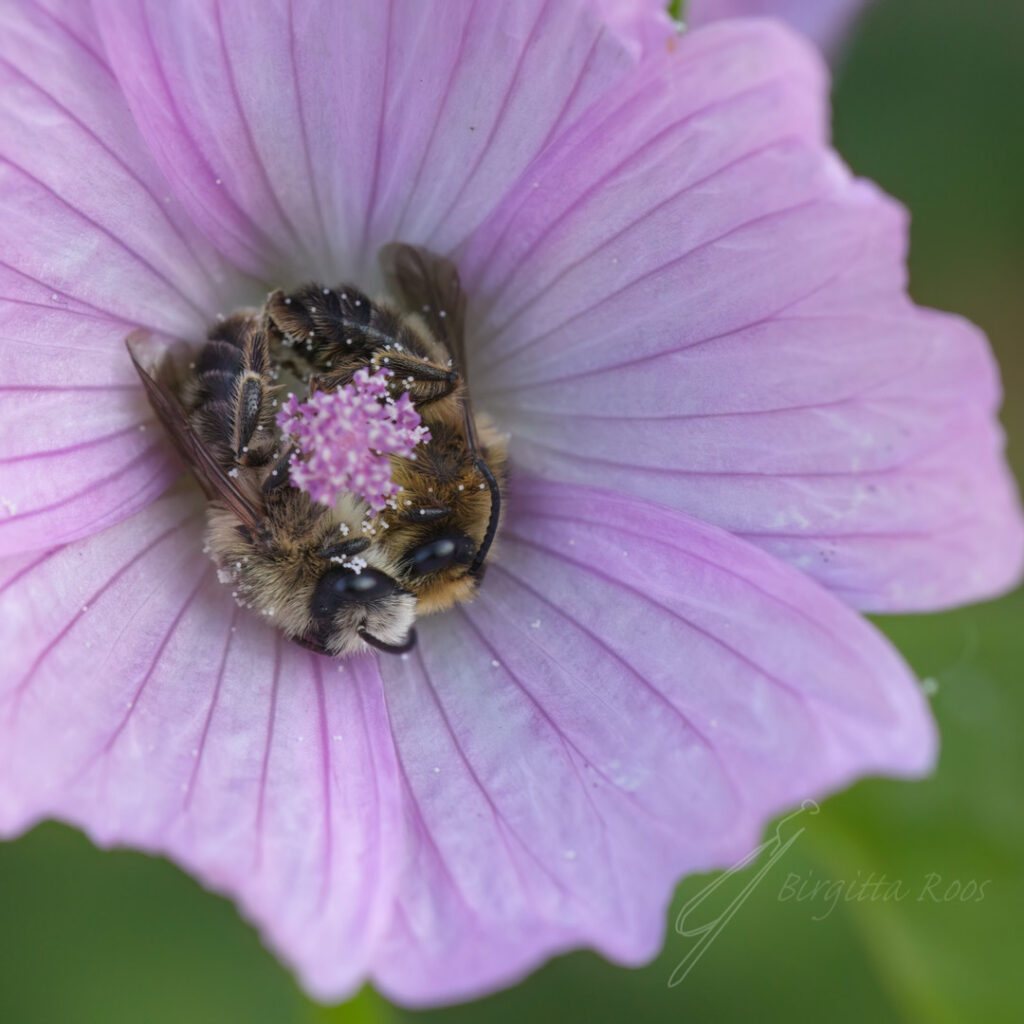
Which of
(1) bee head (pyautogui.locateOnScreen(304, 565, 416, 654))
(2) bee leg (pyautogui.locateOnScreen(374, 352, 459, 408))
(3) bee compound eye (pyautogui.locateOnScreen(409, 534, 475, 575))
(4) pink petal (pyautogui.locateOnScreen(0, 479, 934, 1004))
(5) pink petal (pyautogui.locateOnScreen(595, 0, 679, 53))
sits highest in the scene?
(5) pink petal (pyautogui.locateOnScreen(595, 0, 679, 53))

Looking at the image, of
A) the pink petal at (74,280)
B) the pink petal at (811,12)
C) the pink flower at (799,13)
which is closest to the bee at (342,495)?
the pink petal at (74,280)

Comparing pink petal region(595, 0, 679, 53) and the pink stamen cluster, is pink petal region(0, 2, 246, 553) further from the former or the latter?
pink petal region(595, 0, 679, 53)

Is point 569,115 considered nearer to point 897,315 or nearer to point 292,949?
point 897,315

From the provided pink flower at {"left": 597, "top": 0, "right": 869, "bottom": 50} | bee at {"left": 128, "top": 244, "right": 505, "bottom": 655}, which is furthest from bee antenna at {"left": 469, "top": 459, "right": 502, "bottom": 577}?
pink flower at {"left": 597, "top": 0, "right": 869, "bottom": 50}

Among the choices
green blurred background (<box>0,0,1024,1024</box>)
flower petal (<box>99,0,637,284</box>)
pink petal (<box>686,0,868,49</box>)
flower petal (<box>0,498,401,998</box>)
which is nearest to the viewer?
flower petal (<box>0,498,401,998</box>)

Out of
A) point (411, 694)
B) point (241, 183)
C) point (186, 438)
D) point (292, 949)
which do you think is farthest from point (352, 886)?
point (241, 183)

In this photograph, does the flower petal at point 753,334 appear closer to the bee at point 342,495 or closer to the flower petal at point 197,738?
the bee at point 342,495
